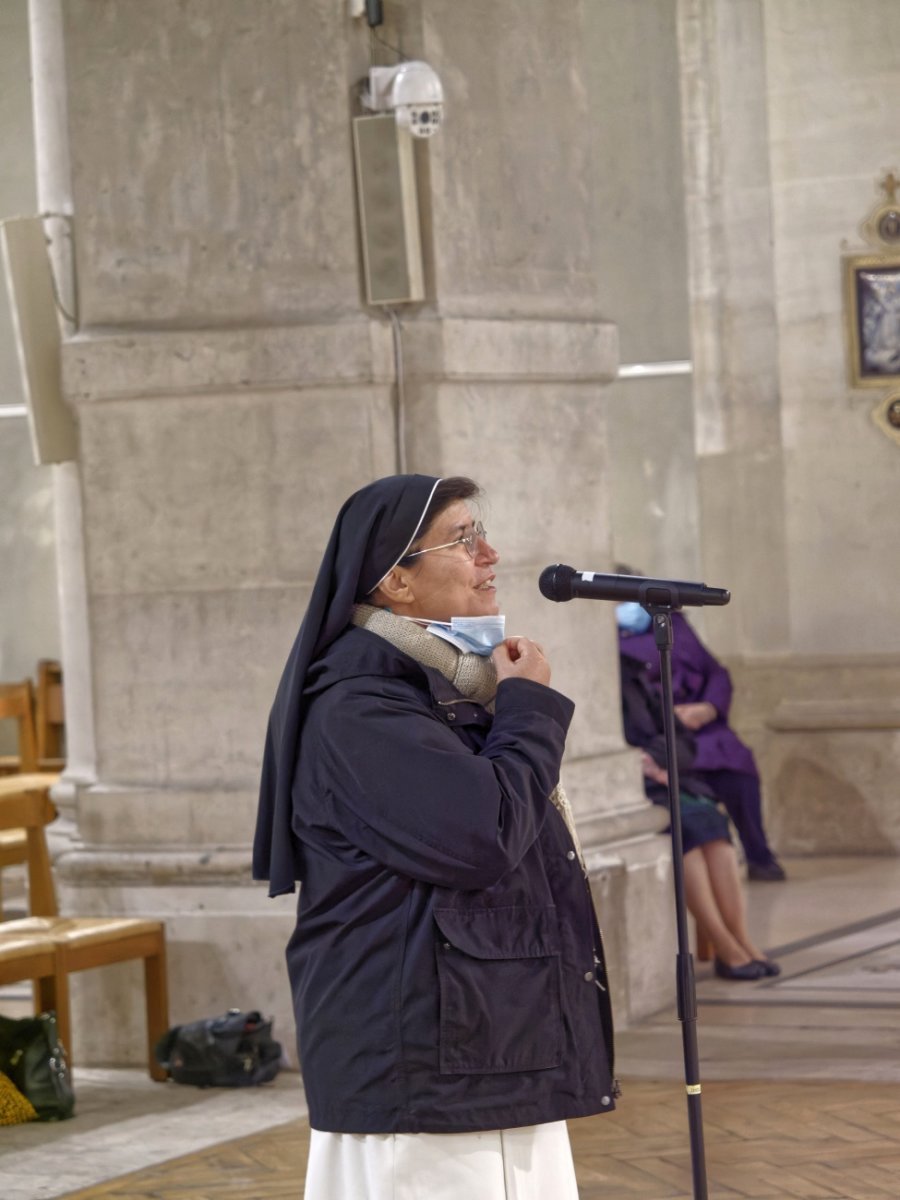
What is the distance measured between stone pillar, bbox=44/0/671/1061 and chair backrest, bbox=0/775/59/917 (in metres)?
0.75

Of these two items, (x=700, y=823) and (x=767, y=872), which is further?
(x=767, y=872)

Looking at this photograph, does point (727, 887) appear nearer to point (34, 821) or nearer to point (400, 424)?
point (400, 424)

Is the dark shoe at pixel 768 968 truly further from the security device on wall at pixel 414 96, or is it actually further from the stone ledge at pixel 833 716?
the security device on wall at pixel 414 96

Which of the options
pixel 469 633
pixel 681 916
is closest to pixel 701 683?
pixel 681 916

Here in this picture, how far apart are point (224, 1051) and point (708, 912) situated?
2090mm

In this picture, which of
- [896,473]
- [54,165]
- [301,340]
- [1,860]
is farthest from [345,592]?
[896,473]

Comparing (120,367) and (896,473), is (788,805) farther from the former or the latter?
(120,367)

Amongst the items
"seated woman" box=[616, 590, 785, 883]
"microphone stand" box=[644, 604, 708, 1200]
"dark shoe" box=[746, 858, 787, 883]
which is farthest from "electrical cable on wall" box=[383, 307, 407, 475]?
"dark shoe" box=[746, 858, 787, 883]

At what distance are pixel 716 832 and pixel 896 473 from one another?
3.40 meters

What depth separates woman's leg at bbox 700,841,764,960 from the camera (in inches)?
293

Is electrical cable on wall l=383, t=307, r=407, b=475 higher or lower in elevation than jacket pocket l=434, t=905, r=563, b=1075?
higher

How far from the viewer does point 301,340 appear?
6277 mm

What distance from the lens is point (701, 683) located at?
8.07 metres

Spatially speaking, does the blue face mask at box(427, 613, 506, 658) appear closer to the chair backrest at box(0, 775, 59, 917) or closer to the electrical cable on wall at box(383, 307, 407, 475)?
the electrical cable on wall at box(383, 307, 407, 475)
